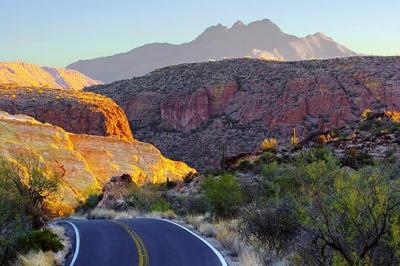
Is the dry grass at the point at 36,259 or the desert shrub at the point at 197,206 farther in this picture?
the desert shrub at the point at 197,206

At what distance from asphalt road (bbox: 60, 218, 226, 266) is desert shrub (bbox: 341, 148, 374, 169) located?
46.0 ft

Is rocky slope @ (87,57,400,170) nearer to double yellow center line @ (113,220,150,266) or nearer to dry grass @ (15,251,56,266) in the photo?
double yellow center line @ (113,220,150,266)

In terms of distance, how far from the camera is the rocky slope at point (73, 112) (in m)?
86.9

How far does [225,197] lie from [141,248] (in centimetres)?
1037

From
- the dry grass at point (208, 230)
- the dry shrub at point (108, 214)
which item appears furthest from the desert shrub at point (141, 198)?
the dry grass at point (208, 230)

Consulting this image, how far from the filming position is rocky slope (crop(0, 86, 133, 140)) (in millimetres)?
86938

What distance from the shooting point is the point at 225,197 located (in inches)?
1169

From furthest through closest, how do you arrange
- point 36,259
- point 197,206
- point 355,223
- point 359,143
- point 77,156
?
point 77,156
point 359,143
point 197,206
point 36,259
point 355,223

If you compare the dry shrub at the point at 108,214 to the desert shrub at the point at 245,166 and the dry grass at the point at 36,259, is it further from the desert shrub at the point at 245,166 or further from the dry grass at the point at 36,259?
the dry grass at the point at 36,259

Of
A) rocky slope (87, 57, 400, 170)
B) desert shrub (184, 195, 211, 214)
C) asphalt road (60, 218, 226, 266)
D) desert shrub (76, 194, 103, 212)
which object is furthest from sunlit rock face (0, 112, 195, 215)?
asphalt road (60, 218, 226, 266)

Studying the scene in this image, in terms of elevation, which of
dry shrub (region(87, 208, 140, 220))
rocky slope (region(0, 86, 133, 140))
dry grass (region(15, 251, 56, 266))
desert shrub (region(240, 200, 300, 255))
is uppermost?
desert shrub (region(240, 200, 300, 255))

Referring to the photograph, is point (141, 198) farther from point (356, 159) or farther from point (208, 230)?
point (208, 230)

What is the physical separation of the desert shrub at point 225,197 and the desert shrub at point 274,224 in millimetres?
11942

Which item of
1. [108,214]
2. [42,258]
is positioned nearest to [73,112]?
[108,214]
